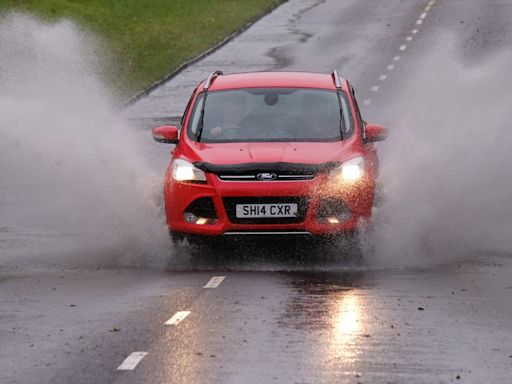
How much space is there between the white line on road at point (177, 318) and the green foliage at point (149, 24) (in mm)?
22134

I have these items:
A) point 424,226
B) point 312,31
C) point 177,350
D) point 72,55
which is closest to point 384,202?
point 424,226

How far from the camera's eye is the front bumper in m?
15.7

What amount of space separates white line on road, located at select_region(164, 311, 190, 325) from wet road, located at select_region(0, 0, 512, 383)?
0.08 feet

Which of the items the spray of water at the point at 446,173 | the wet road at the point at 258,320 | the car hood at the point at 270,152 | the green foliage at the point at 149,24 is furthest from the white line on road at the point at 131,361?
the green foliage at the point at 149,24

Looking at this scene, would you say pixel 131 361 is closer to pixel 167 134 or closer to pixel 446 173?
pixel 167 134

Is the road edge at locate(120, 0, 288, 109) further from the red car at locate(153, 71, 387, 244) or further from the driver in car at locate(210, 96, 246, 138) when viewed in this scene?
the red car at locate(153, 71, 387, 244)

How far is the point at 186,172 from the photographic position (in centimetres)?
1612

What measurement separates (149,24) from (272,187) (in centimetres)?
3479


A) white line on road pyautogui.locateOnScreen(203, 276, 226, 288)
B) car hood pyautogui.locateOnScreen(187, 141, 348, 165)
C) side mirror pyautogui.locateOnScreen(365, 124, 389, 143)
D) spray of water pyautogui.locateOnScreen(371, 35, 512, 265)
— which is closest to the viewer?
white line on road pyautogui.locateOnScreen(203, 276, 226, 288)

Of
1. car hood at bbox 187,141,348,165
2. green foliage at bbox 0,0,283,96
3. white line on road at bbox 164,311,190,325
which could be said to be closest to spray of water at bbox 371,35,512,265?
car hood at bbox 187,141,348,165

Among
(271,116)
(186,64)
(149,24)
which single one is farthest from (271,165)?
(149,24)

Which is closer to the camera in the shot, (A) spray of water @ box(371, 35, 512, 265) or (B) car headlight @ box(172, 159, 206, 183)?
(B) car headlight @ box(172, 159, 206, 183)

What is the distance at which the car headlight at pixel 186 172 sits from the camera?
16.0 m

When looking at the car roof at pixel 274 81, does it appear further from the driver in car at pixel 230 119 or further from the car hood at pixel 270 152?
the car hood at pixel 270 152
